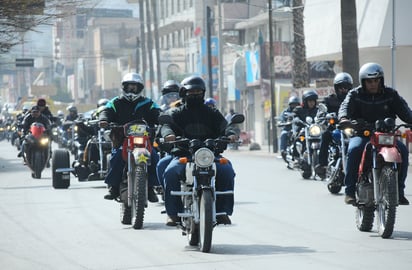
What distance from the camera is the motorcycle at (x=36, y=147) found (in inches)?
1074

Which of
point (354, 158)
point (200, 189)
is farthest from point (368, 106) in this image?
point (200, 189)

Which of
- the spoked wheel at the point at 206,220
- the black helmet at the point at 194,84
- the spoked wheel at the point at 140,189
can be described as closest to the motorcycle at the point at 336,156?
the spoked wheel at the point at 140,189

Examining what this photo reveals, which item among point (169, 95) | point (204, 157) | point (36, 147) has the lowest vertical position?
point (36, 147)

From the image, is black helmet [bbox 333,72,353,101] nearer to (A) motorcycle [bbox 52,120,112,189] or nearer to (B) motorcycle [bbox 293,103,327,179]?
(B) motorcycle [bbox 293,103,327,179]

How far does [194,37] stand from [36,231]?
262 ft

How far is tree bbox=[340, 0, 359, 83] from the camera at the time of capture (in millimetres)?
31531

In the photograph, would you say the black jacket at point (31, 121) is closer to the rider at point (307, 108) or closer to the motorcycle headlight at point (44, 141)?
the motorcycle headlight at point (44, 141)

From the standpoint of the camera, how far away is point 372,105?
13.6 meters

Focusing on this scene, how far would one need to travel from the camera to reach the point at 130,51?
137 meters

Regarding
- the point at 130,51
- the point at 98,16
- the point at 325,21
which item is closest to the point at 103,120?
the point at 325,21

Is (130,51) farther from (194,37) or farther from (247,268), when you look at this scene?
(247,268)

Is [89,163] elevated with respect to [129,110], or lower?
lower

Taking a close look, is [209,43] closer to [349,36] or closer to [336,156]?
[349,36]

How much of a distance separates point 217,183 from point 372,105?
2251 mm
